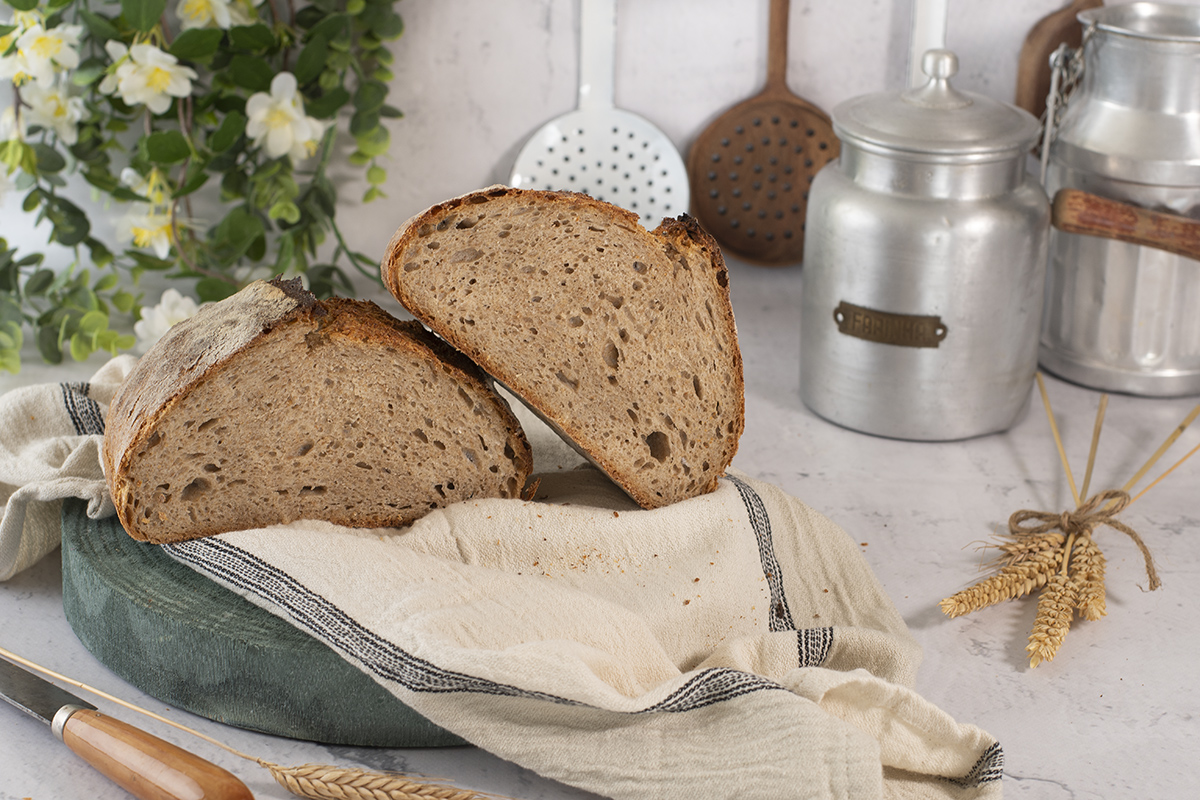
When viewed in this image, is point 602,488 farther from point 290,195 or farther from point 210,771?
point 290,195

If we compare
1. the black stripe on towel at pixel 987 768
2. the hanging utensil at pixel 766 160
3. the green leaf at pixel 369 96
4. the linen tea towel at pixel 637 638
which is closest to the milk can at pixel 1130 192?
the hanging utensil at pixel 766 160

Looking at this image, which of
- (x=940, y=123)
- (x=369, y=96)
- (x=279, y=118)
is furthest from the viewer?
(x=369, y=96)

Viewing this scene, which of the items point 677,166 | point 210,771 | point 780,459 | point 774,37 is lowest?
point 780,459

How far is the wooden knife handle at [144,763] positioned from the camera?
0.77 m

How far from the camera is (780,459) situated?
1402 millimetres

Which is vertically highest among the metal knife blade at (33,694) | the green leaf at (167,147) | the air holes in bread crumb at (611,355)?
the green leaf at (167,147)

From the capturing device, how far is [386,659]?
860 millimetres

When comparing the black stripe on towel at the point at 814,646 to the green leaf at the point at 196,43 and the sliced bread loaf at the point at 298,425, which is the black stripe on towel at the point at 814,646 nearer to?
the sliced bread loaf at the point at 298,425

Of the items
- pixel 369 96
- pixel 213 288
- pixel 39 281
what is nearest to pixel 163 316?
pixel 213 288

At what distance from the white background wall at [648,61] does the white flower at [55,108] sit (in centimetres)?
38

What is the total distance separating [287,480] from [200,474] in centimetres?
7

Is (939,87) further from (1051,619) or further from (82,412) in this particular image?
(82,412)

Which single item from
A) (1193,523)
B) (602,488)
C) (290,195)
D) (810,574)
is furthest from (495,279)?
(1193,523)

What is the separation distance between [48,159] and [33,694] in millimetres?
876
